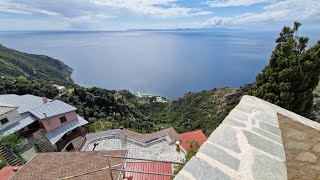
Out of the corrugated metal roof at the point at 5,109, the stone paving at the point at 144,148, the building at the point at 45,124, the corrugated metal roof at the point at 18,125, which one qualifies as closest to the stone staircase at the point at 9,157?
the building at the point at 45,124

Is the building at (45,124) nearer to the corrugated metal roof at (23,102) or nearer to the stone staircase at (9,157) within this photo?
the corrugated metal roof at (23,102)

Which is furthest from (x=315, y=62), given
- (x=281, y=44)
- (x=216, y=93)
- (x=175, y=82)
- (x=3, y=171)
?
(x=175, y=82)

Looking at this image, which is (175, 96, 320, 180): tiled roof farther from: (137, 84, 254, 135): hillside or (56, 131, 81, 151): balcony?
(137, 84, 254, 135): hillside

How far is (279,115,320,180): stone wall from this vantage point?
2375 mm

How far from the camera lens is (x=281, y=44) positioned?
11.3 metres

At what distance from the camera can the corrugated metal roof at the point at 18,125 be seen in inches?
737

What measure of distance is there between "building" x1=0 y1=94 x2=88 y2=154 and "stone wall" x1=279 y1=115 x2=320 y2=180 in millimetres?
20668

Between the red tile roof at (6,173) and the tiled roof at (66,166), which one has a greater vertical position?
the tiled roof at (66,166)

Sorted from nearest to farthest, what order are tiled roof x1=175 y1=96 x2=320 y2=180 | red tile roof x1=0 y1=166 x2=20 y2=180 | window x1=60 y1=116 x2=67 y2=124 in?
1. tiled roof x1=175 y1=96 x2=320 y2=180
2. red tile roof x1=0 y1=166 x2=20 y2=180
3. window x1=60 y1=116 x2=67 y2=124

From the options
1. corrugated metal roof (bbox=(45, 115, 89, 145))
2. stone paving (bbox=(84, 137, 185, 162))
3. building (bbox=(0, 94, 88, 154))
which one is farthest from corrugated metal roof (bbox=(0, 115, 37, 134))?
stone paving (bbox=(84, 137, 185, 162))

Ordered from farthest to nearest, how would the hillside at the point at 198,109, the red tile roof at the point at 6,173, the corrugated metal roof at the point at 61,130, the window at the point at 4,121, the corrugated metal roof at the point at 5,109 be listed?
the hillside at the point at 198,109 < the corrugated metal roof at the point at 61,130 < the corrugated metal roof at the point at 5,109 < the window at the point at 4,121 < the red tile roof at the point at 6,173

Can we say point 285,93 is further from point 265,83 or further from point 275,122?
point 275,122

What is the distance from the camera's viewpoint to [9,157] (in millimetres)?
16688

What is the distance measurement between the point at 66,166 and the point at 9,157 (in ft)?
33.3
